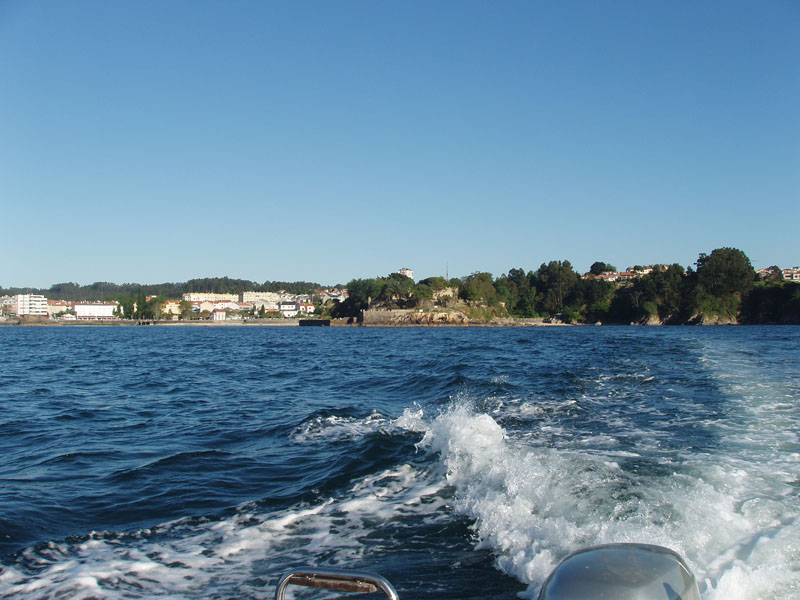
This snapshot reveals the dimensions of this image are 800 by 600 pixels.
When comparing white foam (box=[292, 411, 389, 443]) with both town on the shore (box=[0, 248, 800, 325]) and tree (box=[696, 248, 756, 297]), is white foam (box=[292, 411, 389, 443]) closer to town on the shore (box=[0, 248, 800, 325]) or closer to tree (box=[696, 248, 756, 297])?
town on the shore (box=[0, 248, 800, 325])

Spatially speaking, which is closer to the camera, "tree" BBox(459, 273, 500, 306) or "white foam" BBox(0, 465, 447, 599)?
"white foam" BBox(0, 465, 447, 599)

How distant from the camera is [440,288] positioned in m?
131

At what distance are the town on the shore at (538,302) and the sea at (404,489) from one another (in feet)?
321

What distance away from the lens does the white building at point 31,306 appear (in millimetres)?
165500

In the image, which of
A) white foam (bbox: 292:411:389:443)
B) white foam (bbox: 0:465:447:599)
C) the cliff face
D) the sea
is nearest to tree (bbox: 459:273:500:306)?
the cliff face

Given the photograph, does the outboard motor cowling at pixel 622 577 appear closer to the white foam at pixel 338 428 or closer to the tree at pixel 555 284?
the white foam at pixel 338 428

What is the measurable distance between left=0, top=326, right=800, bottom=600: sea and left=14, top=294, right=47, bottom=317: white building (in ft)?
598

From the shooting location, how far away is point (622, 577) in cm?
196

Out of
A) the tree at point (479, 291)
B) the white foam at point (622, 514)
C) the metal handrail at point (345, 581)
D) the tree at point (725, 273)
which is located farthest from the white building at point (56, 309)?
the metal handrail at point (345, 581)

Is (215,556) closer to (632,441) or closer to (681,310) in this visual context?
(632,441)

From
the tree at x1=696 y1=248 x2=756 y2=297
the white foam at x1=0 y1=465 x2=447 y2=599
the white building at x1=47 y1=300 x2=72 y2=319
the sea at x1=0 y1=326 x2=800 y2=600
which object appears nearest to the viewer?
the white foam at x1=0 y1=465 x2=447 y2=599

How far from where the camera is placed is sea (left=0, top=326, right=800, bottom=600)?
415cm

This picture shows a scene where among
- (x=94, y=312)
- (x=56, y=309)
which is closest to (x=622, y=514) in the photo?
(x=94, y=312)

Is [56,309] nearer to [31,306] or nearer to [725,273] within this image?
[31,306]
